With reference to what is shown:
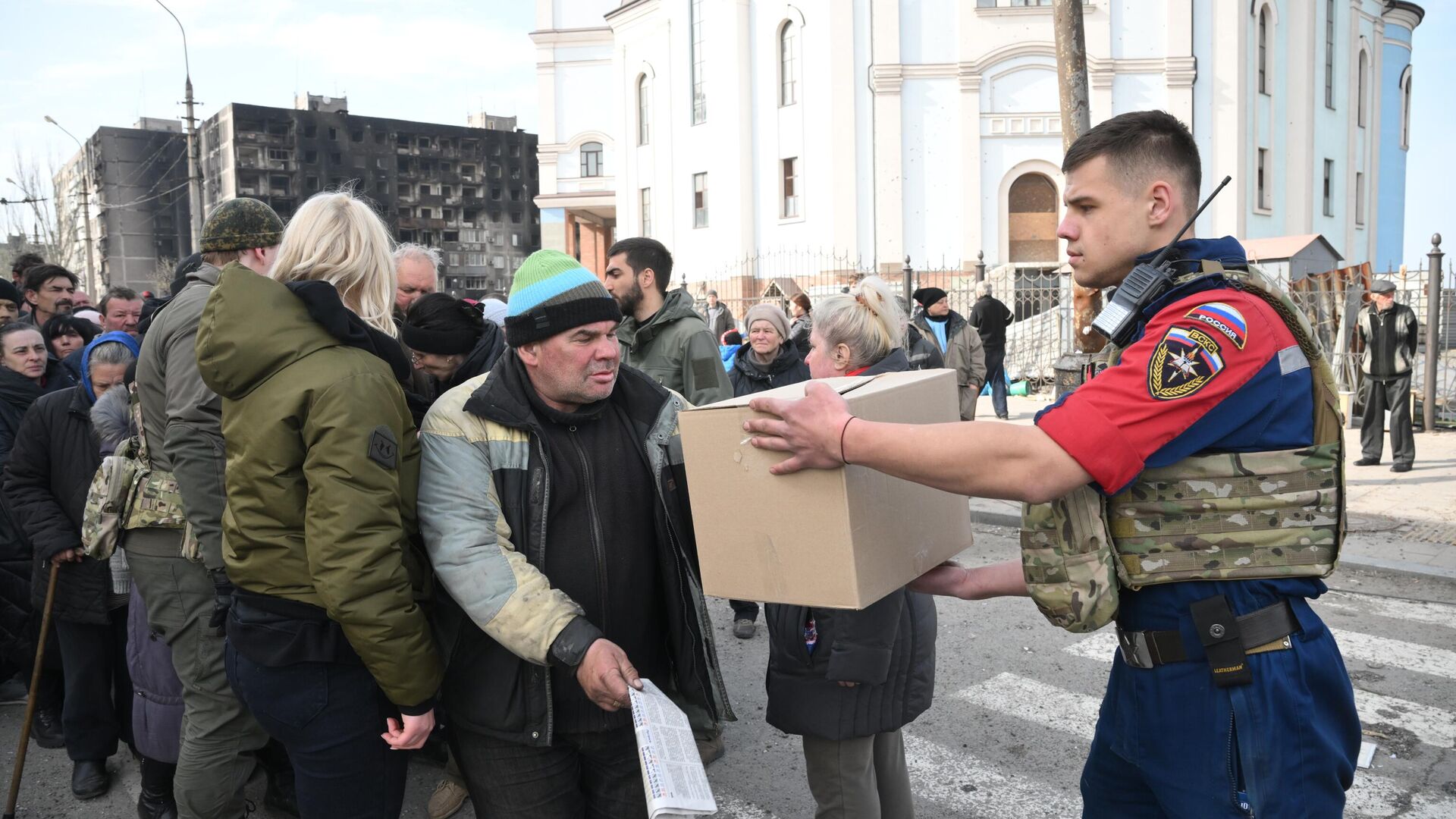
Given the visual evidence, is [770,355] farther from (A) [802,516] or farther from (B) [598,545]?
(A) [802,516]

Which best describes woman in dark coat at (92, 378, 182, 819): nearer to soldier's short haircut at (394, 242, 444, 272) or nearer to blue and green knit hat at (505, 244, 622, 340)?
blue and green knit hat at (505, 244, 622, 340)

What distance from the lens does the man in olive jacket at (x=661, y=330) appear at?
5.55 metres

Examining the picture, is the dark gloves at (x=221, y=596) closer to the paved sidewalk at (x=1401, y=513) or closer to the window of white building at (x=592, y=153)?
the paved sidewalk at (x=1401, y=513)

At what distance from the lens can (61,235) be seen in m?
46.9

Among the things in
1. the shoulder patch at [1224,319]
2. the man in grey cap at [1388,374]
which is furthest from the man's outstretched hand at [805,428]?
the man in grey cap at [1388,374]

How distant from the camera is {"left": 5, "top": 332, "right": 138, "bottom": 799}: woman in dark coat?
4410 millimetres

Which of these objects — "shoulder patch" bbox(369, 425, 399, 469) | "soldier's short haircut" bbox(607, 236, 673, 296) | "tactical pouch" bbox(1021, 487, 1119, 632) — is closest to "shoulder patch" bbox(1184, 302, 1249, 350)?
"tactical pouch" bbox(1021, 487, 1119, 632)

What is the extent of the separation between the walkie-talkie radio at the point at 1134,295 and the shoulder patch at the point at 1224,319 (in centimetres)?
10

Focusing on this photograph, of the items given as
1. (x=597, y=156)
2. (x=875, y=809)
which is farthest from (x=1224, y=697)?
(x=597, y=156)

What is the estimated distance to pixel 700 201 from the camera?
117 ft

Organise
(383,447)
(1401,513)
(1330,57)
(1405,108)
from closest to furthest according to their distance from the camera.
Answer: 1. (383,447)
2. (1401,513)
3. (1330,57)
4. (1405,108)

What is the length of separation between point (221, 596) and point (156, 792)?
1533mm

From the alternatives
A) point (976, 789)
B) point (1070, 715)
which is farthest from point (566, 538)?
point (1070, 715)

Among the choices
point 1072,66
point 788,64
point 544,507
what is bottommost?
point 544,507
